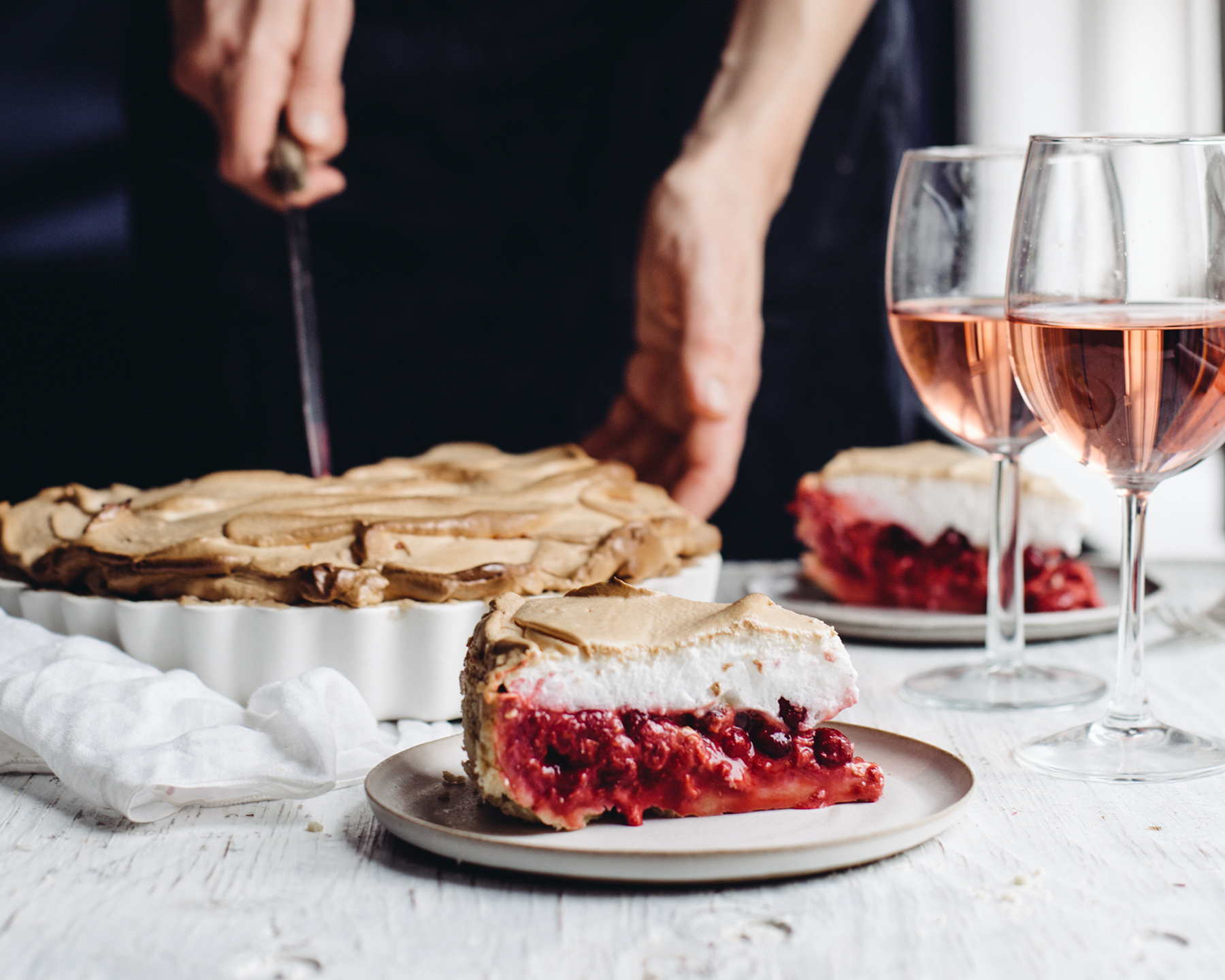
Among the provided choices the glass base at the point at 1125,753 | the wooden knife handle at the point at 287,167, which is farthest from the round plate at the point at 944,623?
the wooden knife handle at the point at 287,167

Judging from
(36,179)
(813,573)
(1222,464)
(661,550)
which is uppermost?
(36,179)

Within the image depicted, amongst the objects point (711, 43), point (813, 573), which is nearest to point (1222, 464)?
point (711, 43)

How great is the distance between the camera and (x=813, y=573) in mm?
1455

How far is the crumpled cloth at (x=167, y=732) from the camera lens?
78 centimetres

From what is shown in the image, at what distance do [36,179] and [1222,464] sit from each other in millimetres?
2949

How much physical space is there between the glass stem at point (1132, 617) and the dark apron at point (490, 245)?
4.52ft

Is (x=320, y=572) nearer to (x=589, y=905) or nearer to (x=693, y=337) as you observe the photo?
(x=589, y=905)

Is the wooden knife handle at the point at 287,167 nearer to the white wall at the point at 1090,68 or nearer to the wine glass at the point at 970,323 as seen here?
the wine glass at the point at 970,323

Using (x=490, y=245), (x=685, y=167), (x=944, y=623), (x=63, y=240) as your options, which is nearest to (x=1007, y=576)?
(x=944, y=623)

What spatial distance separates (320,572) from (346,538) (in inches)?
2.6

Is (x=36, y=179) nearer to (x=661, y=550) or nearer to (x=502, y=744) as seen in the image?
(x=661, y=550)

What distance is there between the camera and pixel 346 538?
3.32ft

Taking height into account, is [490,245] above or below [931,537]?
above

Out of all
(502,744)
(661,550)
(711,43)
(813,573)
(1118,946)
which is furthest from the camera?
(711,43)
